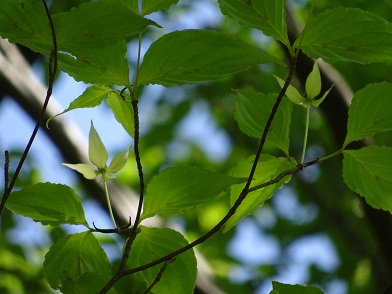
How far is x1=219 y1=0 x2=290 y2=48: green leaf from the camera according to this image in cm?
55

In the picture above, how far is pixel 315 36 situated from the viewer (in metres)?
0.56

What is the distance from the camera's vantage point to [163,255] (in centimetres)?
61

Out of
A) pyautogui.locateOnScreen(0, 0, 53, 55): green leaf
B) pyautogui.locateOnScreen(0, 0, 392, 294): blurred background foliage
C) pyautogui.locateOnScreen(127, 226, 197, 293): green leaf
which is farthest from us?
pyautogui.locateOnScreen(0, 0, 392, 294): blurred background foliage

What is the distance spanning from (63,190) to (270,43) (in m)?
2.60

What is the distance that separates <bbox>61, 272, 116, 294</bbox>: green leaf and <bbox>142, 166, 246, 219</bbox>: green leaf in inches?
2.7

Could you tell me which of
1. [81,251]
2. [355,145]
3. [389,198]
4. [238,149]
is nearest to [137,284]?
[81,251]

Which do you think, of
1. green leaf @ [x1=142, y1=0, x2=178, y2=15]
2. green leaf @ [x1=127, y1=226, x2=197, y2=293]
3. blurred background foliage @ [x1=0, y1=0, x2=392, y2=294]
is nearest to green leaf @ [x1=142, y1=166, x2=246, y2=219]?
green leaf @ [x1=127, y1=226, x2=197, y2=293]

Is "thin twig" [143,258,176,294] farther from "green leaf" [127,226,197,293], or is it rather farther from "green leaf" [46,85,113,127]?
"green leaf" [46,85,113,127]

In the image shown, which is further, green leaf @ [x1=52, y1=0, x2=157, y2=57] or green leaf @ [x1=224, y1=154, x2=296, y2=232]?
green leaf @ [x1=224, y1=154, x2=296, y2=232]

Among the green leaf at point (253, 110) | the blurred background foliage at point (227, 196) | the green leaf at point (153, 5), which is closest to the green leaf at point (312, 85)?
the green leaf at point (253, 110)

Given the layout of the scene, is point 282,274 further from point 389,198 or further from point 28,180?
point 389,198

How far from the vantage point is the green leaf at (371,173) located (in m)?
0.62

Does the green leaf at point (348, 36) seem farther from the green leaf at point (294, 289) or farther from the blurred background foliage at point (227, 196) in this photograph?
the blurred background foliage at point (227, 196)

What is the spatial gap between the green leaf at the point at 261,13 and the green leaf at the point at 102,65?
9 centimetres
